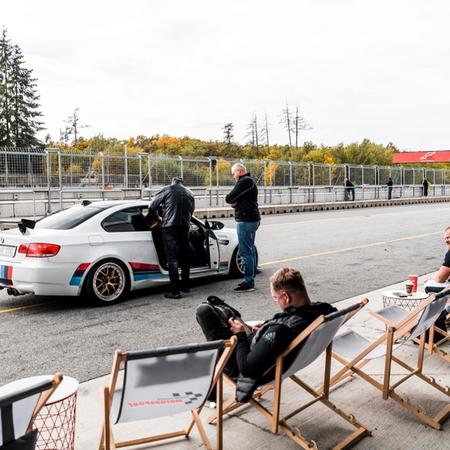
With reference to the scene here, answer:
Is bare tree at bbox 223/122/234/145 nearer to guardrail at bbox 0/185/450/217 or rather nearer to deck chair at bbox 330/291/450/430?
guardrail at bbox 0/185/450/217

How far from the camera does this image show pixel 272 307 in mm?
7777

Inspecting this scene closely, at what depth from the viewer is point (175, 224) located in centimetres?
809

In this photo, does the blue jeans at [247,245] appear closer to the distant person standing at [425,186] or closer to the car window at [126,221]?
the car window at [126,221]

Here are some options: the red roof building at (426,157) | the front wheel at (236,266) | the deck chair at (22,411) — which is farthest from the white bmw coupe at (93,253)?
the red roof building at (426,157)

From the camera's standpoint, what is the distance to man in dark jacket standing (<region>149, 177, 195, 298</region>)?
8.12 m

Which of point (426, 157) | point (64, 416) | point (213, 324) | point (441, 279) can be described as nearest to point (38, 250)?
point (213, 324)

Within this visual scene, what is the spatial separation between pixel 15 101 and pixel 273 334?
73.4 m

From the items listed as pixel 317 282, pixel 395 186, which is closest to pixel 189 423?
pixel 317 282

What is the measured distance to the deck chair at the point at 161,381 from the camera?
2865 millimetres

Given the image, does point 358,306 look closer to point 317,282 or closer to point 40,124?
point 317,282

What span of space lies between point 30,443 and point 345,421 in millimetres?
2214

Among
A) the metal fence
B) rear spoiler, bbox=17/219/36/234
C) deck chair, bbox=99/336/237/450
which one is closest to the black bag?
deck chair, bbox=99/336/237/450

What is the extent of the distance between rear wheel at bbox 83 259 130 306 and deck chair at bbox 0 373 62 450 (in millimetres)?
5118

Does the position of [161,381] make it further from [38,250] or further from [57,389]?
[38,250]
